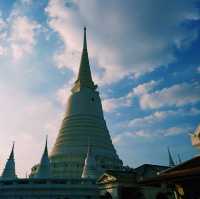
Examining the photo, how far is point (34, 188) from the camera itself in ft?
107

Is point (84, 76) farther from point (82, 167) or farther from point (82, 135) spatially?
point (82, 167)

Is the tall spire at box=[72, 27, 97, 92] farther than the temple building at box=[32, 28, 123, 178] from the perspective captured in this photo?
Yes

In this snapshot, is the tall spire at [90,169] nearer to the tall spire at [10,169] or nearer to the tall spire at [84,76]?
the tall spire at [10,169]

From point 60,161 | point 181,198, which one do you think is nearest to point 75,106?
point 60,161

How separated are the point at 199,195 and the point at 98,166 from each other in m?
30.8

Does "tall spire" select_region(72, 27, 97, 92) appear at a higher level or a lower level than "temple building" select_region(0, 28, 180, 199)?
higher

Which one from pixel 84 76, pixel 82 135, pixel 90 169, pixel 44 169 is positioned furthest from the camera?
pixel 84 76

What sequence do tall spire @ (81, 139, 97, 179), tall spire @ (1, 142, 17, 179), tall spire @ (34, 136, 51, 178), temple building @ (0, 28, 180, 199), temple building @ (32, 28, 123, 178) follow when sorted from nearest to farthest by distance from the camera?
temple building @ (0, 28, 180, 199), tall spire @ (34, 136, 51, 178), tall spire @ (81, 139, 97, 179), tall spire @ (1, 142, 17, 179), temple building @ (32, 28, 123, 178)

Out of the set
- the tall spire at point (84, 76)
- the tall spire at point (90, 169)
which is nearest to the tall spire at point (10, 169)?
the tall spire at point (90, 169)

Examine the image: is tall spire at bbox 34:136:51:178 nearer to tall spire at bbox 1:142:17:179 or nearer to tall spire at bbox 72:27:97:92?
tall spire at bbox 1:142:17:179

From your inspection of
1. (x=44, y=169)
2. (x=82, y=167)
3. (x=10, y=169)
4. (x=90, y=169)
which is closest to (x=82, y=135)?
(x=82, y=167)

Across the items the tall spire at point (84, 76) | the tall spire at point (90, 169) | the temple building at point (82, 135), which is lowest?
the tall spire at point (90, 169)

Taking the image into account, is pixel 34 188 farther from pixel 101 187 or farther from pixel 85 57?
pixel 85 57

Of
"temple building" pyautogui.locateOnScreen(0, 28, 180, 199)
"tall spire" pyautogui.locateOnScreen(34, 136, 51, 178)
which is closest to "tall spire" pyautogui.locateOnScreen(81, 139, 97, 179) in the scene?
"temple building" pyautogui.locateOnScreen(0, 28, 180, 199)
